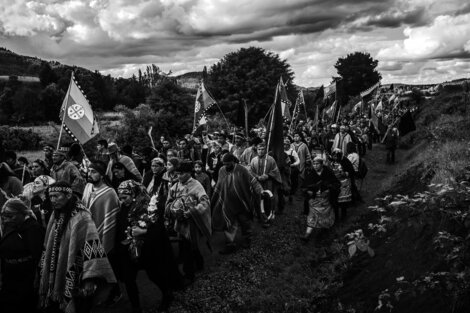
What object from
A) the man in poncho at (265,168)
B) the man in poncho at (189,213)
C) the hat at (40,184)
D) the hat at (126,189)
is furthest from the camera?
the man in poncho at (265,168)

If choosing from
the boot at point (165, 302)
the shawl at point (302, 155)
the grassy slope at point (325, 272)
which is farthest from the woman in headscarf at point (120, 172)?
the shawl at point (302, 155)

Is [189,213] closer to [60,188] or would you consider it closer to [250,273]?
[250,273]

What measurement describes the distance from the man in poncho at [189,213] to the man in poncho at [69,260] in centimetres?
226

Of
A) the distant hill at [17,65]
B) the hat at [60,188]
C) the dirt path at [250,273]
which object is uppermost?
the distant hill at [17,65]

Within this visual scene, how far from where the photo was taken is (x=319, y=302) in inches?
236

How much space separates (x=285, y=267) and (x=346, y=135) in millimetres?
8075

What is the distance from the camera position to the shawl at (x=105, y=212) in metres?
5.59

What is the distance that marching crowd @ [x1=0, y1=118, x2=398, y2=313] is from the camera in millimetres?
4305

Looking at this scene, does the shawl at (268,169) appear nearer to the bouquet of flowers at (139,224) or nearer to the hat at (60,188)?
the bouquet of flowers at (139,224)

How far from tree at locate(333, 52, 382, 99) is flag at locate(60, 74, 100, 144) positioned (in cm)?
6792

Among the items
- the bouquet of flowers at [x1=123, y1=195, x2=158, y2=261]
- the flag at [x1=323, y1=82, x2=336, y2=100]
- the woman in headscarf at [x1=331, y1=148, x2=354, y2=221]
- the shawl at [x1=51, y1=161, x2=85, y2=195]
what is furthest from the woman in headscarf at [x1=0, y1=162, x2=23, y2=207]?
the flag at [x1=323, y1=82, x2=336, y2=100]

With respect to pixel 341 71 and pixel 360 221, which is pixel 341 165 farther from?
pixel 341 71

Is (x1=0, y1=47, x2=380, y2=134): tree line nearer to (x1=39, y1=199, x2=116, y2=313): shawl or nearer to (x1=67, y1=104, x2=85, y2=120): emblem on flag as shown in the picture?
(x1=67, y1=104, x2=85, y2=120): emblem on flag

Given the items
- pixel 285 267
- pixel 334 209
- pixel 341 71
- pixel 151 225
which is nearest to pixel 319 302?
pixel 285 267
